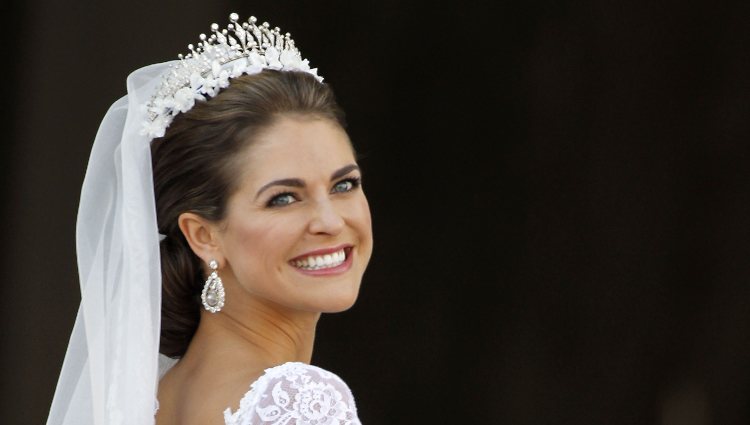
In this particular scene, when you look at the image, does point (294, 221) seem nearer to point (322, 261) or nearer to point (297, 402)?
point (322, 261)

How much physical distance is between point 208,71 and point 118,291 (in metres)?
0.47

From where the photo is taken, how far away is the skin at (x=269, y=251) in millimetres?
2543

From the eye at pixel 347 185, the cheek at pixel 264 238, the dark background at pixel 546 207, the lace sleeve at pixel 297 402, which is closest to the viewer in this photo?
the lace sleeve at pixel 297 402

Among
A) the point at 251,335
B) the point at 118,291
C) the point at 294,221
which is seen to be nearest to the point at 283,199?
the point at 294,221

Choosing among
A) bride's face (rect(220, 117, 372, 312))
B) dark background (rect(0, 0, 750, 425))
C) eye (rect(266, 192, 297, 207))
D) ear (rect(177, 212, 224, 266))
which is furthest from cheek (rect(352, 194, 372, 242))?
dark background (rect(0, 0, 750, 425))

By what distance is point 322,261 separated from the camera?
2604mm

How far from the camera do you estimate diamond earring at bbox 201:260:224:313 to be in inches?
104

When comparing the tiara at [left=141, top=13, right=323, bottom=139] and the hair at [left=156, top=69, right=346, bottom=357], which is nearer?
the hair at [left=156, top=69, right=346, bottom=357]

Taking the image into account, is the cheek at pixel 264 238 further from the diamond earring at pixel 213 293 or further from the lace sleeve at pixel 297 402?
the lace sleeve at pixel 297 402

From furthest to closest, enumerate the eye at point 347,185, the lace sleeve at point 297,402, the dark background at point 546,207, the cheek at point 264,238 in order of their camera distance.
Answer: the dark background at point 546,207, the eye at point 347,185, the cheek at point 264,238, the lace sleeve at point 297,402

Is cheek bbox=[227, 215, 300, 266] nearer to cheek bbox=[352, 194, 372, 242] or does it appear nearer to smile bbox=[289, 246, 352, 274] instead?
smile bbox=[289, 246, 352, 274]

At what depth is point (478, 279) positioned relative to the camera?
17.3 feet

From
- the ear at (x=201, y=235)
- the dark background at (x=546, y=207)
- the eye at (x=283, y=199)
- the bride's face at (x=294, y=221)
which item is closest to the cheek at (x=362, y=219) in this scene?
the bride's face at (x=294, y=221)

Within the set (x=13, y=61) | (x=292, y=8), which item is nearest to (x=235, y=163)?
(x=13, y=61)
